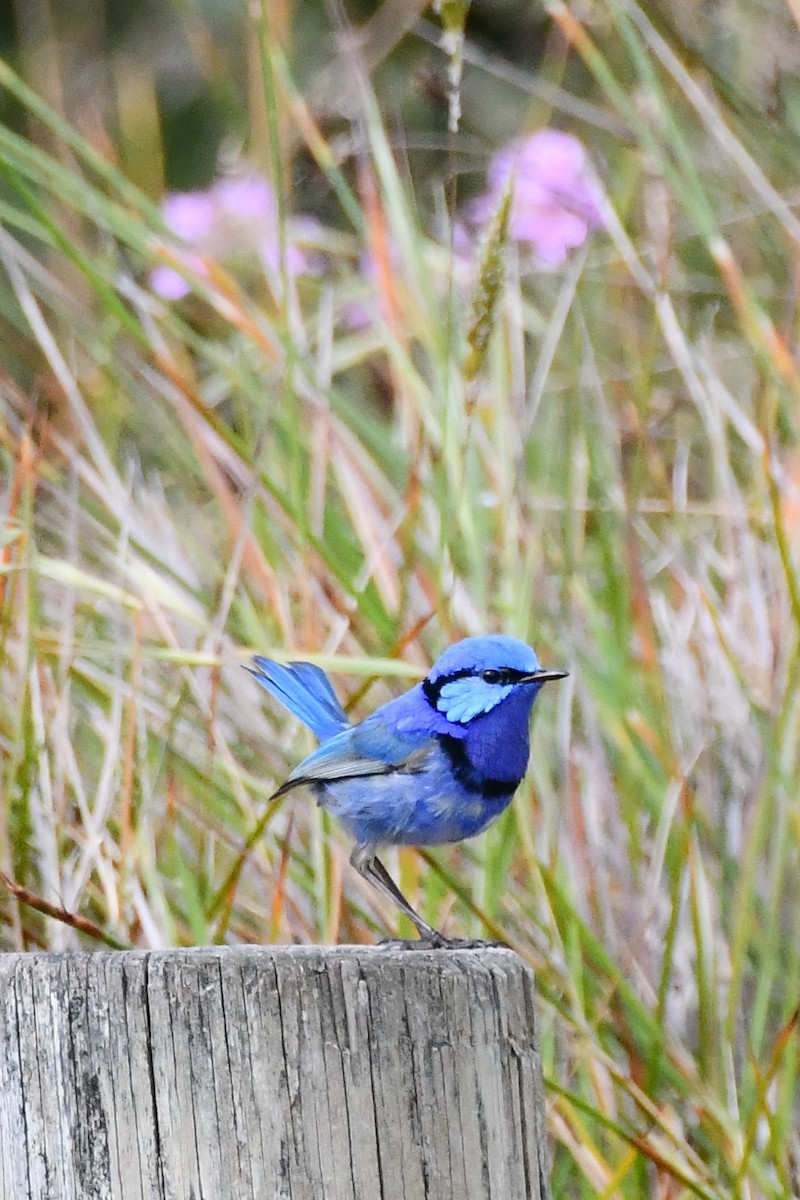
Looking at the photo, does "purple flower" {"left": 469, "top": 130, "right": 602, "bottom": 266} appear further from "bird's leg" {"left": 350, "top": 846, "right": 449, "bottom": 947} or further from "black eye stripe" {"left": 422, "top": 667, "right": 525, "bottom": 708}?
"bird's leg" {"left": 350, "top": 846, "right": 449, "bottom": 947}

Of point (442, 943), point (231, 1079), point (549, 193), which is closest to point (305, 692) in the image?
point (442, 943)

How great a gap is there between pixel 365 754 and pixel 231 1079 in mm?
1124

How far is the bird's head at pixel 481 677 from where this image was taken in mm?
2471

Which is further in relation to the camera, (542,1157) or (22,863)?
(22,863)

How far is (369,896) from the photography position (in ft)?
9.07

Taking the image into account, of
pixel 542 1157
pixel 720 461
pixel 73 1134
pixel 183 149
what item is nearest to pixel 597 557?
pixel 720 461

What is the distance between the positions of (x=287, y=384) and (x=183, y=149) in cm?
370

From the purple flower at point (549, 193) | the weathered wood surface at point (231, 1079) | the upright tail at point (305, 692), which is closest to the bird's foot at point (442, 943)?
the upright tail at point (305, 692)

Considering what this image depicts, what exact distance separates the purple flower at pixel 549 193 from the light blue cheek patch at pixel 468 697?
1.46 meters

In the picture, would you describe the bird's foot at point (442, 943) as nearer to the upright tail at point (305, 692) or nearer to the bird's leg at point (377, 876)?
the bird's leg at point (377, 876)

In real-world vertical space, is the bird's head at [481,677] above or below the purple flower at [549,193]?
below

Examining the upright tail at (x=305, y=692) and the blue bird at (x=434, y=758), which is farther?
the upright tail at (x=305, y=692)

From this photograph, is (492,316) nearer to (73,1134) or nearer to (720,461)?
(720,461)

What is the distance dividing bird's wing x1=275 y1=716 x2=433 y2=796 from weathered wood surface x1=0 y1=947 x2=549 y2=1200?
101cm
